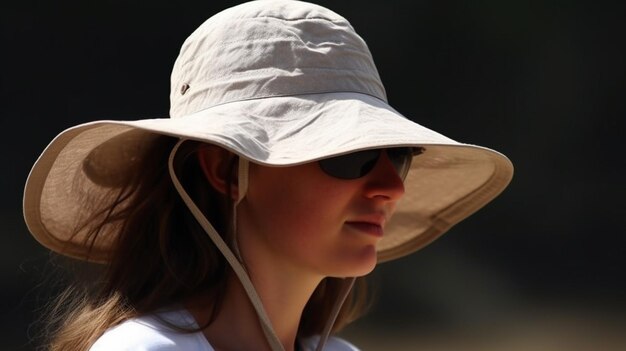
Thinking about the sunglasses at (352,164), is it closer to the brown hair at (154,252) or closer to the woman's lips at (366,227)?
the woman's lips at (366,227)

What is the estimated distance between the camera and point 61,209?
1.94 metres

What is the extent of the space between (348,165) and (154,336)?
353 millimetres

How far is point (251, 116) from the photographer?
1740 millimetres

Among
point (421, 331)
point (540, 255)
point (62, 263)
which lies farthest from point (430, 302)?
point (62, 263)

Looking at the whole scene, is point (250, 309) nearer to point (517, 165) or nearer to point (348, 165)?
point (348, 165)

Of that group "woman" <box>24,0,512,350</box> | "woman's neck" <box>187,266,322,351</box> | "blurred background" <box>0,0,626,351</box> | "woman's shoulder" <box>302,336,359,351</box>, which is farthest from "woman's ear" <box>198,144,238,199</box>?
"blurred background" <box>0,0,626,351</box>

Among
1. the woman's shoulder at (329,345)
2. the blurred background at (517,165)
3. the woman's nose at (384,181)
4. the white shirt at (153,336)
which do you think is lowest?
the blurred background at (517,165)

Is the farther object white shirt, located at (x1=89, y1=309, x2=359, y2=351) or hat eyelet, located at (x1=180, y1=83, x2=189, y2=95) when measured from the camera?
hat eyelet, located at (x1=180, y1=83, x2=189, y2=95)

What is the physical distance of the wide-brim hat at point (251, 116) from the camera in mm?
1702

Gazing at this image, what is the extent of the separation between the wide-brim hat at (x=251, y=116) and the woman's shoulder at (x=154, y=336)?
0.84ft

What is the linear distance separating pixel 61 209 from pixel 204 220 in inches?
10.9

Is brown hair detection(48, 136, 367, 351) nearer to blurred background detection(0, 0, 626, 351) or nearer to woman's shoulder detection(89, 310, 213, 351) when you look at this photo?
woman's shoulder detection(89, 310, 213, 351)

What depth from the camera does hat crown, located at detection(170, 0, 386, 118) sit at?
1789mm

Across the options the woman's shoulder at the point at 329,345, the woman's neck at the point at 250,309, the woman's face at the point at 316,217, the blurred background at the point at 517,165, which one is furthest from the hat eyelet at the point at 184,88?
the blurred background at the point at 517,165
